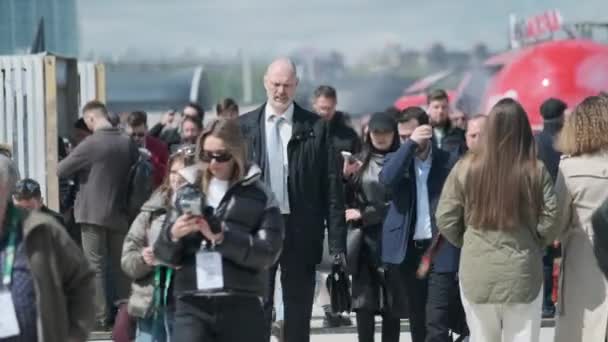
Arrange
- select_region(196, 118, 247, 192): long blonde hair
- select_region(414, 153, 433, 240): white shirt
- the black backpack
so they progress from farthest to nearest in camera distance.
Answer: the black backpack → select_region(414, 153, 433, 240): white shirt → select_region(196, 118, 247, 192): long blonde hair

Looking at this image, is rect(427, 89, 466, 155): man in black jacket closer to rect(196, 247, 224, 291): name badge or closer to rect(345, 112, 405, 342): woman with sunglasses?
rect(345, 112, 405, 342): woman with sunglasses

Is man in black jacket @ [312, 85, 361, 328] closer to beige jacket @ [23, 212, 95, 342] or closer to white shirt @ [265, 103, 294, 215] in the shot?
white shirt @ [265, 103, 294, 215]

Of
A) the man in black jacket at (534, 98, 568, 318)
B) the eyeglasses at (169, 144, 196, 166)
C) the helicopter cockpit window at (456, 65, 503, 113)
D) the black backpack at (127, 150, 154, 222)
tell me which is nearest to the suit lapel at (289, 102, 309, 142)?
the eyeglasses at (169, 144, 196, 166)

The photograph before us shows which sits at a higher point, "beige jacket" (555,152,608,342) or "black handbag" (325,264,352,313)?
"beige jacket" (555,152,608,342)

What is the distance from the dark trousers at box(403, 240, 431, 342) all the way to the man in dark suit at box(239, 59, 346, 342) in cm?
59

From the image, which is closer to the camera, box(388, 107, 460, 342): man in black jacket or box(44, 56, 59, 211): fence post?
box(388, 107, 460, 342): man in black jacket

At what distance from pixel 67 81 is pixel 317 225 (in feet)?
15.5

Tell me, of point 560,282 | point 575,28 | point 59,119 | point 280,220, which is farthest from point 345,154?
point 575,28

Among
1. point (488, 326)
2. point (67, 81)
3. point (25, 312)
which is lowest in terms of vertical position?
point (488, 326)

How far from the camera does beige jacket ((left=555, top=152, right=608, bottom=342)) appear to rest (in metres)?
7.27

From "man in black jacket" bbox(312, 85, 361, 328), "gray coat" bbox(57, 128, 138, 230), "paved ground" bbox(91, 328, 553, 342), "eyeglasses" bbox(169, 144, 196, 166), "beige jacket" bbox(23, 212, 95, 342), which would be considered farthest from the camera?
"gray coat" bbox(57, 128, 138, 230)

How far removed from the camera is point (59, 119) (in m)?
12.9

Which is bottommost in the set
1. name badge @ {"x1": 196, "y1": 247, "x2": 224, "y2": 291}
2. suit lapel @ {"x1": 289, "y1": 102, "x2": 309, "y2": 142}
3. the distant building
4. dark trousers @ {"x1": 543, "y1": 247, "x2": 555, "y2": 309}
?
dark trousers @ {"x1": 543, "y1": 247, "x2": 555, "y2": 309}

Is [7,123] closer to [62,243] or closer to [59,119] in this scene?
[59,119]
